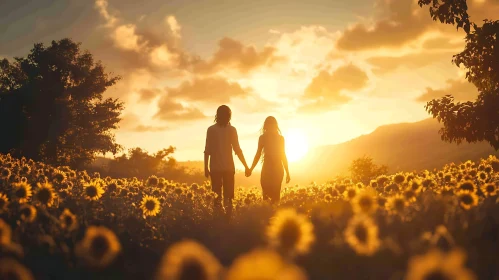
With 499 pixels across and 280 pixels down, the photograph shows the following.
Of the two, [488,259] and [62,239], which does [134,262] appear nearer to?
[62,239]

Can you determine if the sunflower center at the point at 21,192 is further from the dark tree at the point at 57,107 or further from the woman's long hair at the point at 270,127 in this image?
the dark tree at the point at 57,107

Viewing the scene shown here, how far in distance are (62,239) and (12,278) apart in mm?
2690

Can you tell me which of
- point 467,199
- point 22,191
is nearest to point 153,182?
point 22,191

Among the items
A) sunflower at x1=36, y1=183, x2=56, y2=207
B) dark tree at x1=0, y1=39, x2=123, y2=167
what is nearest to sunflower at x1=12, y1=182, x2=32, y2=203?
sunflower at x1=36, y1=183, x2=56, y2=207

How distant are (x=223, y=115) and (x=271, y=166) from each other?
2520 mm

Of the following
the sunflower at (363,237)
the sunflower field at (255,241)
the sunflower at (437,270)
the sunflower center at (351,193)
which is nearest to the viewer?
the sunflower at (437,270)

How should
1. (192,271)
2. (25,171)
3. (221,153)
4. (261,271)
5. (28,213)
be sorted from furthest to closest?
(221,153), (25,171), (28,213), (192,271), (261,271)

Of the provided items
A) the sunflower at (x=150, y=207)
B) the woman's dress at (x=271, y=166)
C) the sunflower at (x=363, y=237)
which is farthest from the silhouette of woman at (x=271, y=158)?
the sunflower at (x=363, y=237)

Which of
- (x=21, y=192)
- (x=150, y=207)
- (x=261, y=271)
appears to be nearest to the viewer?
(x=261, y=271)

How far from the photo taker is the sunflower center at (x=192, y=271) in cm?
212

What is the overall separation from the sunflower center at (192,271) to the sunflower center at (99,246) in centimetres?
129

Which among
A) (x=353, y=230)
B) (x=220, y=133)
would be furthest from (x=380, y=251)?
(x=220, y=133)

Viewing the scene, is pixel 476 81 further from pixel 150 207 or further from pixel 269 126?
pixel 150 207

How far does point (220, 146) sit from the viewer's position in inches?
440
